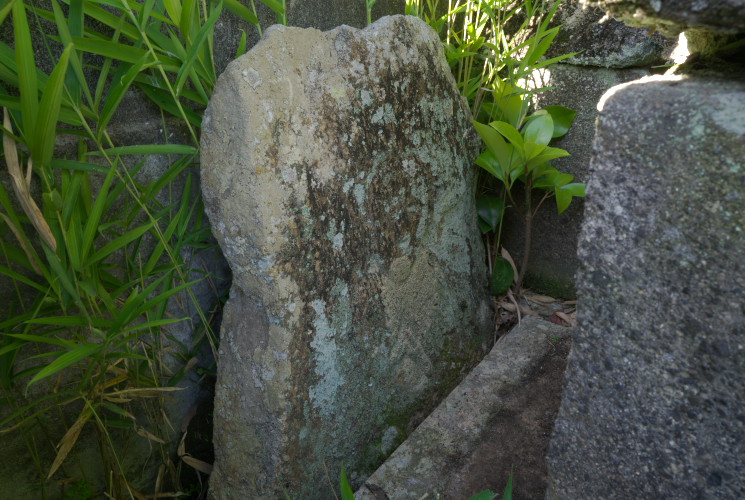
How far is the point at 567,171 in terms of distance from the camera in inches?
73.5

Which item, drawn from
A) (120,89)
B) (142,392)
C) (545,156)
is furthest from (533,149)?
(142,392)

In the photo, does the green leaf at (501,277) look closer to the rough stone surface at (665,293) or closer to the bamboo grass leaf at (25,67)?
the rough stone surface at (665,293)

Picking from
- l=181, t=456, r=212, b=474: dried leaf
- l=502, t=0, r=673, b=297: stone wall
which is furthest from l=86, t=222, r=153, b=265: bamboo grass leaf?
l=502, t=0, r=673, b=297: stone wall

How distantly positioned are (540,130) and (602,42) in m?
0.32

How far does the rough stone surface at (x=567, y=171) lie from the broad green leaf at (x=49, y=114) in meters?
1.32

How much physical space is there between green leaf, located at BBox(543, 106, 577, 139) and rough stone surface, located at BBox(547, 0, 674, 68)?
14cm

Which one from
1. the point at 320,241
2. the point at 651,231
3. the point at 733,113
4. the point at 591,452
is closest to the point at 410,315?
the point at 320,241

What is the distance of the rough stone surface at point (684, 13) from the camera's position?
659 millimetres

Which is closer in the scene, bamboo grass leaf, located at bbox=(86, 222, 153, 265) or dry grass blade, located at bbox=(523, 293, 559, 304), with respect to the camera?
bamboo grass leaf, located at bbox=(86, 222, 153, 265)

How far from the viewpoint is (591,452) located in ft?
2.94

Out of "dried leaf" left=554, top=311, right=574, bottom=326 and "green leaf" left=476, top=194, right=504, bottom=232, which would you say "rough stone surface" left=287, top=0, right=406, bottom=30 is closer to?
"green leaf" left=476, top=194, right=504, bottom=232

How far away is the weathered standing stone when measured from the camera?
117 cm

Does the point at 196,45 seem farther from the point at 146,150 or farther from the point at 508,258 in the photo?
the point at 508,258

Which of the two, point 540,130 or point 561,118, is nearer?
point 540,130
